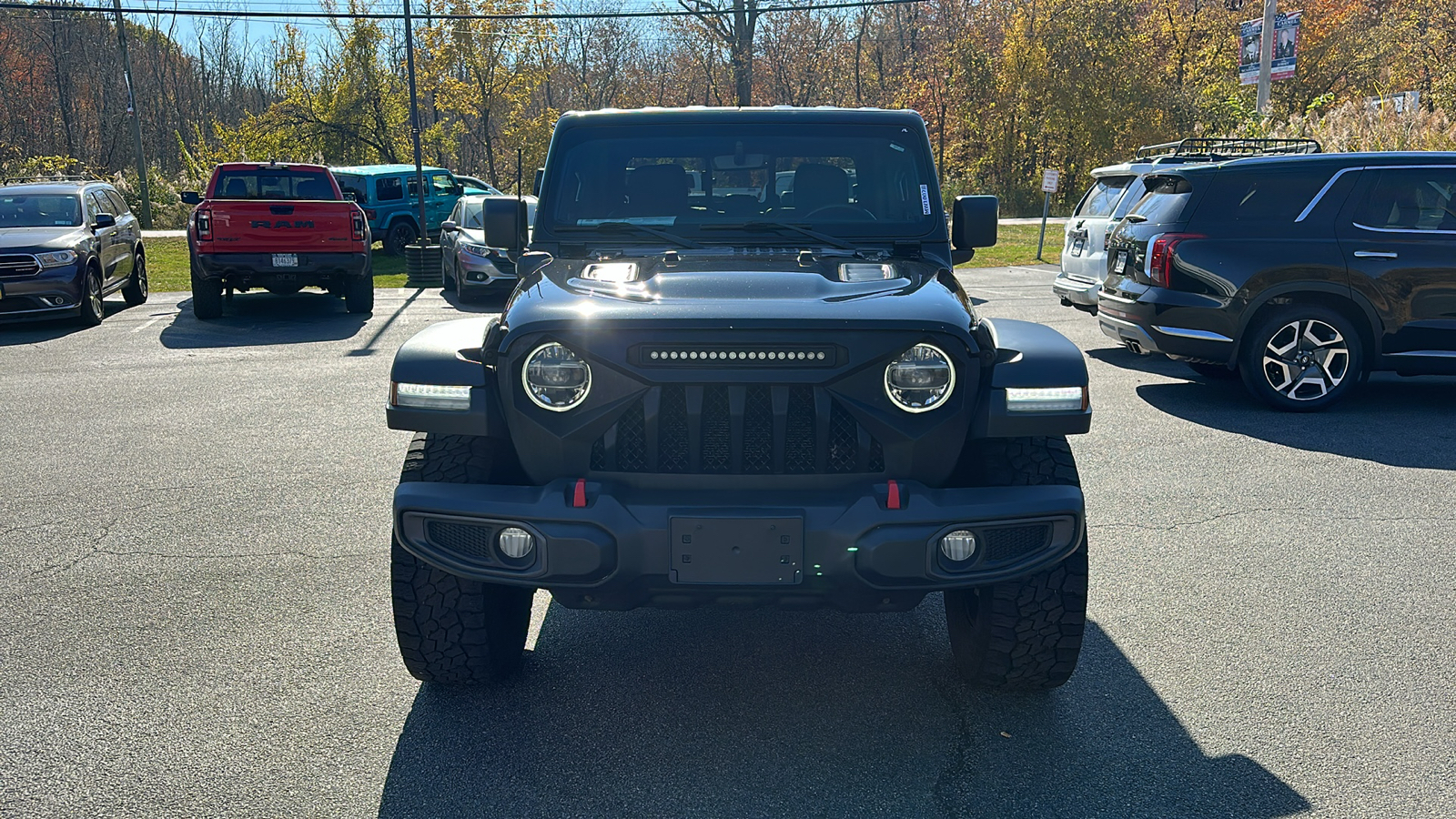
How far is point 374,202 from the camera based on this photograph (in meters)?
24.1

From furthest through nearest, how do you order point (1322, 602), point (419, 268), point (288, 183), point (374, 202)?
1. point (374, 202)
2. point (419, 268)
3. point (288, 183)
4. point (1322, 602)

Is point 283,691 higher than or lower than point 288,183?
lower

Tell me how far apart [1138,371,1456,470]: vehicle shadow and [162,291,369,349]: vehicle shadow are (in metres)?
8.45

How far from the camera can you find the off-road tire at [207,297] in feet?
45.5

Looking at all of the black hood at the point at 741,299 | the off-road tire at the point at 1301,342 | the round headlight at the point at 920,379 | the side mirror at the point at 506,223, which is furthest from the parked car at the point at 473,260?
the round headlight at the point at 920,379

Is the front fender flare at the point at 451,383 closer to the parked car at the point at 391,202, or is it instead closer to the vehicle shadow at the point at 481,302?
the vehicle shadow at the point at 481,302

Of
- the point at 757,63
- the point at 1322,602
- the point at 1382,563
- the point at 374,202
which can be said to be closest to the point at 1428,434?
the point at 1382,563

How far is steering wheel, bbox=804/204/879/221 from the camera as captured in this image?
14.7ft

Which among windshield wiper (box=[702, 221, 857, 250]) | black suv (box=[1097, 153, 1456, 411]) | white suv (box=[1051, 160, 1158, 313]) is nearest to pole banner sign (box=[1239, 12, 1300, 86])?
white suv (box=[1051, 160, 1158, 313])

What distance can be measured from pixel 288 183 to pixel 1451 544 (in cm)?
1384

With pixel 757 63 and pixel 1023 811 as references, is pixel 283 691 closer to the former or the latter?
pixel 1023 811

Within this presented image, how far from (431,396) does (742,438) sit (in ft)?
2.90

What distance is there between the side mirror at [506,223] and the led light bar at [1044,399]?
7.61 feet

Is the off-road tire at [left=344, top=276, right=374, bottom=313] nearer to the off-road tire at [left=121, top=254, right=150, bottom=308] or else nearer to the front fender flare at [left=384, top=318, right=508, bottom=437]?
the off-road tire at [left=121, top=254, right=150, bottom=308]
